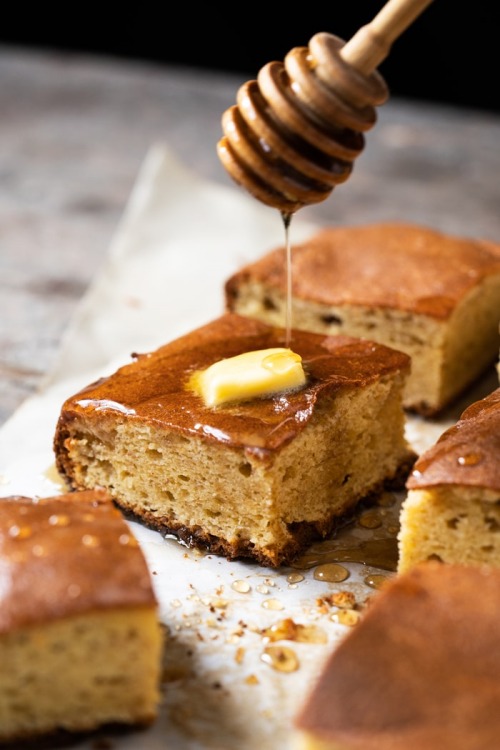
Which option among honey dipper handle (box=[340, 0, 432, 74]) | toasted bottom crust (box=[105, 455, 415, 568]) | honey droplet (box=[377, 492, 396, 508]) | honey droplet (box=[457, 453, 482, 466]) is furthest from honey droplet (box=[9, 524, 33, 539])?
honey dipper handle (box=[340, 0, 432, 74])

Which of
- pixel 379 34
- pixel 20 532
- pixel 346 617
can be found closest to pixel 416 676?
pixel 346 617

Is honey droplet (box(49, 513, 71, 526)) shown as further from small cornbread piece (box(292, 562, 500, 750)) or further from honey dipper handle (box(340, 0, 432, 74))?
honey dipper handle (box(340, 0, 432, 74))

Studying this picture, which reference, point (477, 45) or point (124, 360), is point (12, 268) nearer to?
point (124, 360)

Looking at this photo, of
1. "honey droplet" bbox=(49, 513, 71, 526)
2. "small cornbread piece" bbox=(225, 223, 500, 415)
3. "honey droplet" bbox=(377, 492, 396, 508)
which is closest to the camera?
"honey droplet" bbox=(49, 513, 71, 526)

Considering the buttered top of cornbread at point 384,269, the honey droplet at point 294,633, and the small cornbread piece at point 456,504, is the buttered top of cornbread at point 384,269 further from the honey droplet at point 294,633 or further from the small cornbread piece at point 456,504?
the honey droplet at point 294,633

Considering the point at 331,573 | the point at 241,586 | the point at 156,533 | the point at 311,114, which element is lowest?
the point at 156,533

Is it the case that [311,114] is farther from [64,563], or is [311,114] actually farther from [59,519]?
[64,563]

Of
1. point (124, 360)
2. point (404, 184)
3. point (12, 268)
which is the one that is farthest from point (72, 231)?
point (404, 184)
